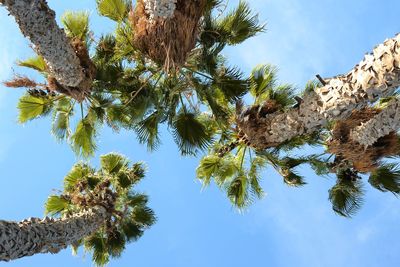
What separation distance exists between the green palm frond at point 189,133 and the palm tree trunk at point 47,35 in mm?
2074

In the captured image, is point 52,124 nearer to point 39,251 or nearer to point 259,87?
point 39,251

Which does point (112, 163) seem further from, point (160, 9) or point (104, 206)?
point (160, 9)

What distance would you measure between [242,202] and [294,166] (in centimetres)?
126

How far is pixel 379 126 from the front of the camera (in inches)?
304

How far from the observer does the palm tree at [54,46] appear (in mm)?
7227

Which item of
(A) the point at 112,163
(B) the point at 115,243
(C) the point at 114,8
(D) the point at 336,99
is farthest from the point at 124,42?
(B) the point at 115,243

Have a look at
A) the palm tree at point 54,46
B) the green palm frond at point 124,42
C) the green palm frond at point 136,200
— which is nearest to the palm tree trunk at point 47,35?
the palm tree at point 54,46

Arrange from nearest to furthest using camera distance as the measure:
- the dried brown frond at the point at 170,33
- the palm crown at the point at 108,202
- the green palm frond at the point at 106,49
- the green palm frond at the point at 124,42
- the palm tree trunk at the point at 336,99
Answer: the palm tree trunk at the point at 336,99
the dried brown frond at the point at 170,33
the green palm frond at the point at 124,42
the green palm frond at the point at 106,49
the palm crown at the point at 108,202

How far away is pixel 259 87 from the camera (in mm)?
9461

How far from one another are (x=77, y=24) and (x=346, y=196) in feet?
19.3

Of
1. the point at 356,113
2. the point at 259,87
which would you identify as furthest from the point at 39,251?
the point at 356,113

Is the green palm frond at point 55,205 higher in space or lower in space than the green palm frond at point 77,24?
lower

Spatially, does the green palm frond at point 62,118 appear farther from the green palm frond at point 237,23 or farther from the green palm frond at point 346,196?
the green palm frond at point 346,196

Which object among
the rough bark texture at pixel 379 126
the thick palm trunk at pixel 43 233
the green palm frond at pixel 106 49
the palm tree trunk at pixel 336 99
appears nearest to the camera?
the palm tree trunk at pixel 336 99
